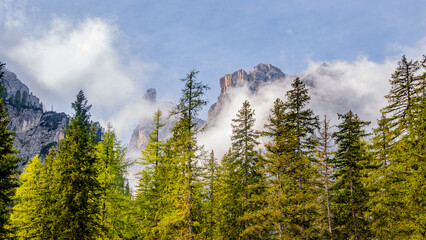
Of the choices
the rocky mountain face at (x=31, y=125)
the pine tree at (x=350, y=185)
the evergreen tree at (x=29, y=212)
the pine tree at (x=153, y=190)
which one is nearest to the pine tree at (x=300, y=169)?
the pine tree at (x=350, y=185)

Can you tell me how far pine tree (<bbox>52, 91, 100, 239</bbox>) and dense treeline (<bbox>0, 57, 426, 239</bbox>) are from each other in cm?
6

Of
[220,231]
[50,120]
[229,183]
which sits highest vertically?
[50,120]

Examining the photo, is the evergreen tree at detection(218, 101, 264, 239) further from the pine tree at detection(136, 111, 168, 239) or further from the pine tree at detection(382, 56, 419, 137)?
the pine tree at detection(382, 56, 419, 137)

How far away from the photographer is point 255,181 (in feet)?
72.5

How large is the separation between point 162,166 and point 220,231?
8.79 metres

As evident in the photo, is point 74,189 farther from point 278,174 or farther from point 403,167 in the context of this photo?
point 403,167

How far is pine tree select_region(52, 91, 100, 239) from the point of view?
14.2 metres

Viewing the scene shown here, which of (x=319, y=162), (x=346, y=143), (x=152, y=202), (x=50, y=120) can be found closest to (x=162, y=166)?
(x=152, y=202)

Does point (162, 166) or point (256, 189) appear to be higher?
point (162, 166)

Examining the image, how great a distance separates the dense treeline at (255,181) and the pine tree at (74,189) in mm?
64

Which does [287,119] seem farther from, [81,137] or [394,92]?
[81,137]

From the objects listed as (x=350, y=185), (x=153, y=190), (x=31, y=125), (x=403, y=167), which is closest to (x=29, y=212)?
(x=153, y=190)

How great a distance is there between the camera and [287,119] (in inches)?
809

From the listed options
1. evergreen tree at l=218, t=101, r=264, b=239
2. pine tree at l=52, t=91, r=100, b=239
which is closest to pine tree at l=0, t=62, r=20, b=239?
pine tree at l=52, t=91, r=100, b=239
